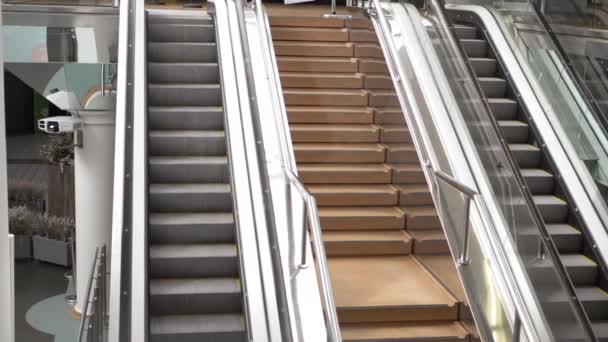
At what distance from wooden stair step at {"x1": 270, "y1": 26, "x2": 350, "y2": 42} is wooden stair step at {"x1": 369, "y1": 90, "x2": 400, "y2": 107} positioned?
1.24 metres

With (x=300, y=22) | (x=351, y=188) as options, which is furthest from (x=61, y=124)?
(x=351, y=188)

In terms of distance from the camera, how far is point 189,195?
23.4 ft

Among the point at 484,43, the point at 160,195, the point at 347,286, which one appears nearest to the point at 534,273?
the point at 347,286

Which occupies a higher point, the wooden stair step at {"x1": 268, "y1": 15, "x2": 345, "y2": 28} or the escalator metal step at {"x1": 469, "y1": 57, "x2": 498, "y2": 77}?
the wooden stair step at {"x1": 268, "y1": 15, "x2": 345, "y2": 28}

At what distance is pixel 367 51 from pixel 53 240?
913cm

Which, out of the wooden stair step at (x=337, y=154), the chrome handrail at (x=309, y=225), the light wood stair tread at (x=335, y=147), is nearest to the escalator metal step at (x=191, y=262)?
the chrome handrail at (x=309, y=225)

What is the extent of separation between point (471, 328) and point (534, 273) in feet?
1.96

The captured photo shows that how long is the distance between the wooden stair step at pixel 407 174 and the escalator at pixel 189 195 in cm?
162

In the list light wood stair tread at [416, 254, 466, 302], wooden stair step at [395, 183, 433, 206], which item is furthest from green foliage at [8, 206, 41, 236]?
light wood stair tread at [416, 254, 466, 302]

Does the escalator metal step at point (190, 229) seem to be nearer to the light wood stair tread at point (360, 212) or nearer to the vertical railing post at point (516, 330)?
the light wood stair tread at point (360, 212)

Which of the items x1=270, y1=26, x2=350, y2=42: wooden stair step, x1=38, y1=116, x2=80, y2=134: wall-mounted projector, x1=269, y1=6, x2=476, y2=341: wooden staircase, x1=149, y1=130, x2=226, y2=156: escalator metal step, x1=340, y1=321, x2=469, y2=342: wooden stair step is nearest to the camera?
x1=340, y1=321, x2=469, y2=342: wooden stair step

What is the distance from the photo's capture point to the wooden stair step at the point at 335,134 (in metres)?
8.78

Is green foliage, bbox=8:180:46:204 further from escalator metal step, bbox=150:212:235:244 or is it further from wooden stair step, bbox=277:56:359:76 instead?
escalator metal step, bbox=150:212:235:244

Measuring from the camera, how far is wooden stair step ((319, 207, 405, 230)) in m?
7.86
